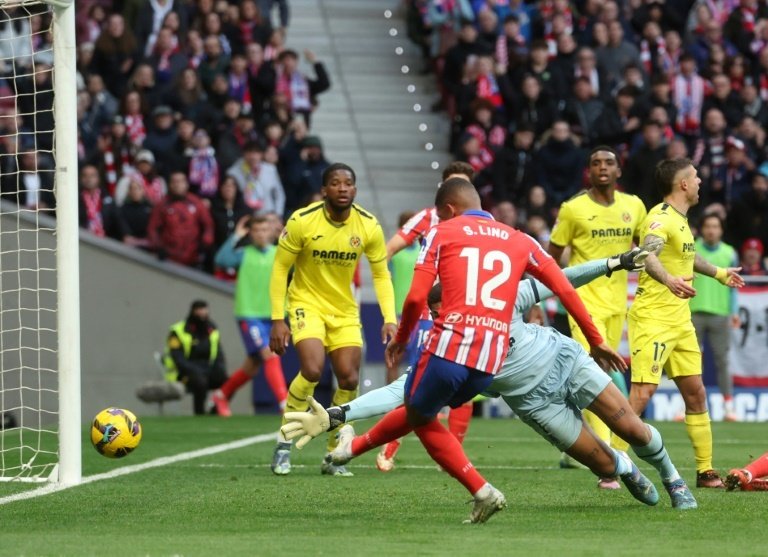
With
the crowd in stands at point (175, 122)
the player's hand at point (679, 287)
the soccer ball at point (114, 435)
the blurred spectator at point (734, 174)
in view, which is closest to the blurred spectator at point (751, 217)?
the blurred spectator at point (734, 174)

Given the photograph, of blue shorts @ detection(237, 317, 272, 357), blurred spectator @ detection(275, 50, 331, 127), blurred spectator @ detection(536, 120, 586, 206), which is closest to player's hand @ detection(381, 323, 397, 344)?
blue shorts @ detection(237, 317, 272, 357)

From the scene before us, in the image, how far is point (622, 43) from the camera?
79.9ft

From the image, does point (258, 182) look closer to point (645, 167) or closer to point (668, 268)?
point (645, 167)

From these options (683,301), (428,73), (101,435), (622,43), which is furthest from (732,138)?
(101,435)

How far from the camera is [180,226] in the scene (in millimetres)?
20391

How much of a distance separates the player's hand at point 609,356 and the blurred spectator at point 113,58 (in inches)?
595

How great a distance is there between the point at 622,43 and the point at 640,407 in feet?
46.6

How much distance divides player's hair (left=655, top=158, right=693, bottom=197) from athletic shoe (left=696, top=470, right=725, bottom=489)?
6.31ft

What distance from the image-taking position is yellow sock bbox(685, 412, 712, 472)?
10734mm

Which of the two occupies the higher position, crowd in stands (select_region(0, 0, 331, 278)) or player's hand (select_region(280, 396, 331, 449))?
crowd in stands (select_region(0, 0, 331, 278))

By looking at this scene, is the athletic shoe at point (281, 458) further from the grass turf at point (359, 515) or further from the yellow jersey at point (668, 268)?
the yellow jersey at point (668, 268)

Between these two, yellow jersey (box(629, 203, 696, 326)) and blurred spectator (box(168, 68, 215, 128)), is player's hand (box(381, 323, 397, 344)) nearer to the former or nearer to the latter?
yellow jersey (box(629, 203, 696, 326))

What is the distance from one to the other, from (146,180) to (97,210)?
78 cm

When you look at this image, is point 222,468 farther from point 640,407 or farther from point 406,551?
point 406,551
